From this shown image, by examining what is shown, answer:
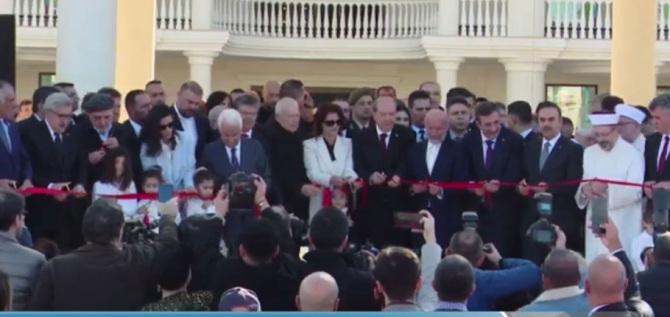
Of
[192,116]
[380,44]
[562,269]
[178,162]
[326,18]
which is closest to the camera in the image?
[562,269]

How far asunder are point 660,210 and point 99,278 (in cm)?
477

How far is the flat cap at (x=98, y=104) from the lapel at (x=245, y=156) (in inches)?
44.9

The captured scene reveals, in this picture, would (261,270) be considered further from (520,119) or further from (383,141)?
(520,119)

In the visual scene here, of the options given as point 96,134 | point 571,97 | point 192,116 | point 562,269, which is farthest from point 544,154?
point 571,97

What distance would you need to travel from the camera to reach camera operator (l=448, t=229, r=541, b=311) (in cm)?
877

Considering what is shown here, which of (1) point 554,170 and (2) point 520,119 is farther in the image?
(2) point 520,119

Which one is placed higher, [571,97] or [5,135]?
[571,97]

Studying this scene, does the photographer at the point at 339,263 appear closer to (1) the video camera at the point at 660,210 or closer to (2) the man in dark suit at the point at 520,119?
(1) the video camera at the point at 660,210

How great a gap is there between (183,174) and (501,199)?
109 inches

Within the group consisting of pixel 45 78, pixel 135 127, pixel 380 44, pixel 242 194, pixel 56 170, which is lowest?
pixel 242 194

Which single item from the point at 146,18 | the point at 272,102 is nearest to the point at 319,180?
the point at 272,102

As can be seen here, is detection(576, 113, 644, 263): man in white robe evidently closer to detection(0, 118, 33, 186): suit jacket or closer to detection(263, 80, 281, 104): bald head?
detection(263, 80, 281, 104): bald head

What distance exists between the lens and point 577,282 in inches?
321

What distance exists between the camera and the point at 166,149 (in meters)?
12.8
